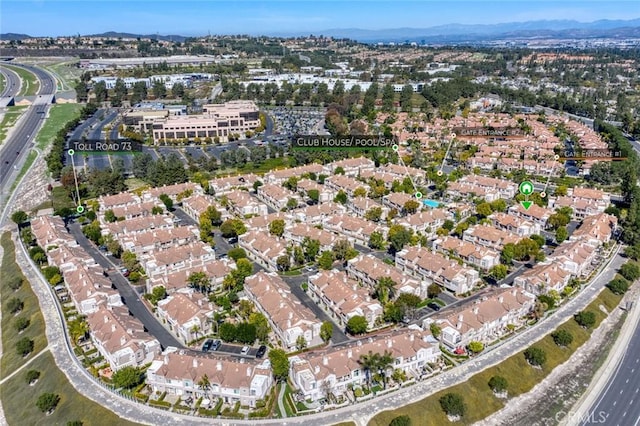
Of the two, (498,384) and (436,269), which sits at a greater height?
(436,269)

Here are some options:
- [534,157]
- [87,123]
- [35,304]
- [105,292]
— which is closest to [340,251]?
[105,292]

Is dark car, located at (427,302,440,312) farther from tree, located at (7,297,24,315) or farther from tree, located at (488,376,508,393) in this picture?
tree, located at (7,297,24,315)

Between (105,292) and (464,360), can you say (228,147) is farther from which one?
(464,360)

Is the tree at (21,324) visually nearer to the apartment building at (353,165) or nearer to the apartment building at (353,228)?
the apartment building at (353,228)

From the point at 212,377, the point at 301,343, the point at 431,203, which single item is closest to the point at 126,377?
the point at 212,377

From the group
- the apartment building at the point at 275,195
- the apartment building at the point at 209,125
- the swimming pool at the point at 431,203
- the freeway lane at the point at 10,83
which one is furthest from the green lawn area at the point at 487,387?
the freeway lane at the point at 10,83

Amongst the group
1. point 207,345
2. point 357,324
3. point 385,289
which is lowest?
point 207,345

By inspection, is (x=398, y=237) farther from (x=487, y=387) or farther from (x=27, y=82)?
(x=27, y=82)
